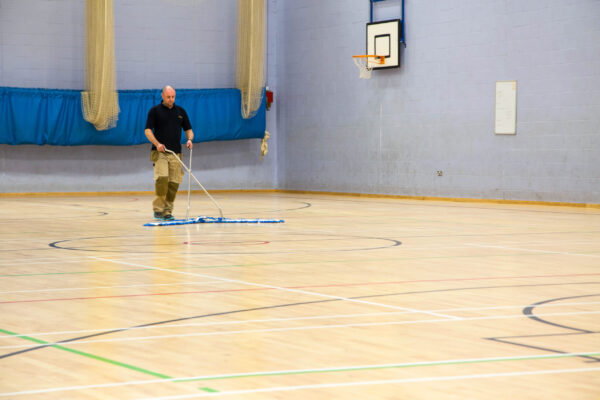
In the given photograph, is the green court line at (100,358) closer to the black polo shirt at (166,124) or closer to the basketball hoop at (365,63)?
the black polo shirt at (166,124)

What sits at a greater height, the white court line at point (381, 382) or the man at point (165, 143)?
the man at point (165, 143)

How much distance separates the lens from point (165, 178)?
11.0m

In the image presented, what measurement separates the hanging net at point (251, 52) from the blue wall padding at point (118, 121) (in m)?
0.24

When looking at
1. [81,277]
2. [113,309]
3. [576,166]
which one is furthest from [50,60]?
[113,309]

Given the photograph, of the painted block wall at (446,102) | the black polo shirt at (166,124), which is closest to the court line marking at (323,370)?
the black polo shirt at (166,124)

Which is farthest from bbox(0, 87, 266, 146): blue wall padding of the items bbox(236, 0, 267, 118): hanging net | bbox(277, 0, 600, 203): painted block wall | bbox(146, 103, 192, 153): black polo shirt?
bbox(146, 103, 192, 153): black polo shirt

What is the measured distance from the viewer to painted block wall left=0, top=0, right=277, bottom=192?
1806cm

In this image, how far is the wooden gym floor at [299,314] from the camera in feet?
10.6

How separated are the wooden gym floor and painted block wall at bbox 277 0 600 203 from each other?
5.72 meters

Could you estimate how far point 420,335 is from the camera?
410 cm

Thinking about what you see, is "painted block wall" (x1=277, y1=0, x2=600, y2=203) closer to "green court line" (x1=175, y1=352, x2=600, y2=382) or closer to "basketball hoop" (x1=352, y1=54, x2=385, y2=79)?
"basketball hoop" (x1=352, y1=54, x2=385, y2=79)

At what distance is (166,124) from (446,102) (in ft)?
24.4

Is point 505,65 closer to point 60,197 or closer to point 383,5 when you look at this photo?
point 383,5

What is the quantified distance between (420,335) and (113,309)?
1.69m
